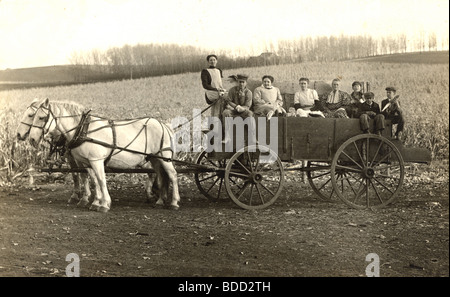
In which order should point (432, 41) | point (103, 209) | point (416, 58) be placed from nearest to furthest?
point (432, 41) → point (416, 58) → point (103, 209)

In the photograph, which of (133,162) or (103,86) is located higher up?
(103,86)

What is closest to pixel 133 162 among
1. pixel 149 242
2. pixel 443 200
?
pixel 149 242

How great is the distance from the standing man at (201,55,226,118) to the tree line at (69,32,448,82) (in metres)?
0.09

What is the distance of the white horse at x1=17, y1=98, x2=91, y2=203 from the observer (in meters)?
6.99

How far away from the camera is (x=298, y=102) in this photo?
26.3 ft

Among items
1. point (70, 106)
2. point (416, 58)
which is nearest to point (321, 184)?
point (416, 58)

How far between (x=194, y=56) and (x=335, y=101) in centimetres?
227

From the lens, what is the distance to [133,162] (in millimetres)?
7492

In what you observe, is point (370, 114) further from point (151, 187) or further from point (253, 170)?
point (151, 187)

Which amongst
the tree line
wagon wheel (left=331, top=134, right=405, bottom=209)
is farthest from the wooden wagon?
the tree line

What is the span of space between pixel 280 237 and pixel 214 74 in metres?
2.39

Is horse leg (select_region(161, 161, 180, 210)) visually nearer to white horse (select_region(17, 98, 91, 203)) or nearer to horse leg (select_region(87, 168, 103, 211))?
horse leg (select_region(87, 168, 103, 211))
